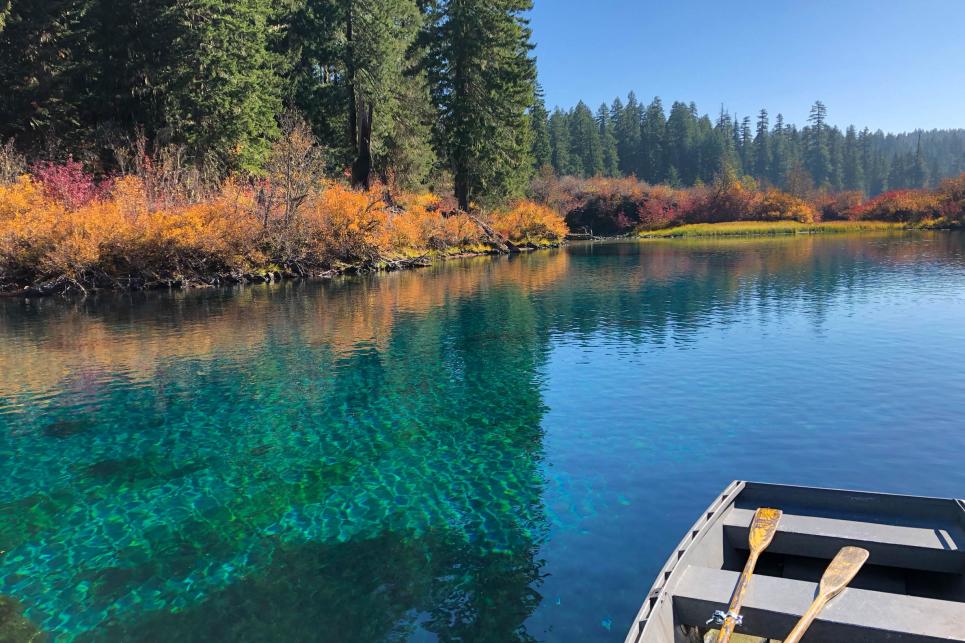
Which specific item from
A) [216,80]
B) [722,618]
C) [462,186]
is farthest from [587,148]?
[722,618]

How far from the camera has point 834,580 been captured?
5.66 metres

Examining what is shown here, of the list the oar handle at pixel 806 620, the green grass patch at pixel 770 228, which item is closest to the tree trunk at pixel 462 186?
the green grass patch at pixel 770 228

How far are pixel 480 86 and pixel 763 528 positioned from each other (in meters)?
58.6

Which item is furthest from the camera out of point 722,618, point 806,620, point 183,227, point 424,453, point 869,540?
point 183,227

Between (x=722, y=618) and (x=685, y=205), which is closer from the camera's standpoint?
(x=722, y=618)

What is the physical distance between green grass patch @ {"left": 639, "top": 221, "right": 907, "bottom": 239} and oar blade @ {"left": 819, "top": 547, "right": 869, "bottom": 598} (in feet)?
309

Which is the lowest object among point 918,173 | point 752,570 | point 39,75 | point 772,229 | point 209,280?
point 752,570

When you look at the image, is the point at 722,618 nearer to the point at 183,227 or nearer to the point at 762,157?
the point at 183,227

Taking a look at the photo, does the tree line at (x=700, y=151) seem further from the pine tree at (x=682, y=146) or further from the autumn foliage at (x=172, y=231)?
the autumn foliage at (x=172, y=231)

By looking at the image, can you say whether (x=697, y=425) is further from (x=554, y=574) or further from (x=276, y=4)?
(x=276, y=4)

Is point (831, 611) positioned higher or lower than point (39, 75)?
lower

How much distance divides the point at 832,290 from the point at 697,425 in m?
22.6

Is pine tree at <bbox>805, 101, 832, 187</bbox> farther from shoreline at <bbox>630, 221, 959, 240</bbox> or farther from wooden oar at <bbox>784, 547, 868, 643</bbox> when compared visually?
wooden oar at <bbox>784, 547, 868, 643</bbox>

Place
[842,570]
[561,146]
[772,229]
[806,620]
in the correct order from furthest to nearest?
[561,146] → [772,229] → [842,570] → [806,620]
